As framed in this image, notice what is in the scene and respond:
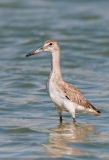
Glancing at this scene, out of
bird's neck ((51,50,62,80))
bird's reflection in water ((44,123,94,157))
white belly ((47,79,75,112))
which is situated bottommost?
bird's reflection in water ((44,123,94,157))

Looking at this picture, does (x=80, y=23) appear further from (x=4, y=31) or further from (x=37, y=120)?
(x=37, y=120)

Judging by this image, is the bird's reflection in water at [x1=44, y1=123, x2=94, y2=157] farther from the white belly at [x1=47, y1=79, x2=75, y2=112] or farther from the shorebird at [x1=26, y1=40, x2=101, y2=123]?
the white belly at [x1=47, y1=79, x2=75, y2=112]

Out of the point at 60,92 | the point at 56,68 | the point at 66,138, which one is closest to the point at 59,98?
the point at 60,92

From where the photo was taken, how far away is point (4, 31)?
22766mm

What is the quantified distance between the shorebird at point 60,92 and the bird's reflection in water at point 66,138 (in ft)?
0.76

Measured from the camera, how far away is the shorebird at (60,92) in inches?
449

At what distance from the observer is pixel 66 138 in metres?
11.1

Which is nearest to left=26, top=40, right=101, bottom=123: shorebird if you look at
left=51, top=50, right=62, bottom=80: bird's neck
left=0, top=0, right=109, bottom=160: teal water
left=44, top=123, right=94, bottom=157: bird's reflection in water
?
left=51, top=50, right=62, bottom=80: bird's neck

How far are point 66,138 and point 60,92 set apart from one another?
2.79 feet

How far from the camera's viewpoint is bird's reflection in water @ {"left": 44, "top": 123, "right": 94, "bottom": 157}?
33.5ft

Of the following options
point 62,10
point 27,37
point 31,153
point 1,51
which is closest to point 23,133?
point 31,153

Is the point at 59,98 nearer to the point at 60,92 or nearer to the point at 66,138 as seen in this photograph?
the point at 60,92

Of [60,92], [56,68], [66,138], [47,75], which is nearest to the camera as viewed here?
[66,138]

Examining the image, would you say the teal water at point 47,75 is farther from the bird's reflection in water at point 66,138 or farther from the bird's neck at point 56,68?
the bird's neck at point 56,68
